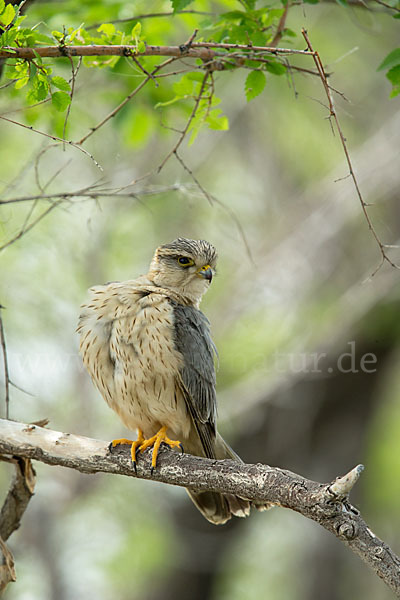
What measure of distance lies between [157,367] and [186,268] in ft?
2.57

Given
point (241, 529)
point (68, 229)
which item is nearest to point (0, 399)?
point (68, 229)

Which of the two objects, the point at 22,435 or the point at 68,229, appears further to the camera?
the point at 68,229

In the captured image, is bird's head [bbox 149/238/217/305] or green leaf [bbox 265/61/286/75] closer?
green leaf [bbox 265/61/286/75]

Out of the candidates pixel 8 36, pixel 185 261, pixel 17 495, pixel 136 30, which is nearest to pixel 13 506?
pixel 17 495

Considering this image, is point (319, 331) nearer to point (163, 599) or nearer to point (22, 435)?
point (163, 599)

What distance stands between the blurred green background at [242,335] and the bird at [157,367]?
273 cm

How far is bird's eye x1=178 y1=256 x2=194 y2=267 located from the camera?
4.31 meters

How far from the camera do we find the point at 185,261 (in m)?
4.32

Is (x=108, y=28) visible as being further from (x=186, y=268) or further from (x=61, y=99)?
(x=186, y=268)

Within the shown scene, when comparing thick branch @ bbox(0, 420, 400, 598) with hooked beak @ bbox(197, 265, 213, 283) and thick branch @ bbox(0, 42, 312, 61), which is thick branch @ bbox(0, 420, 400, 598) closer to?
hooked beak @ bbox(197, 265, 213, 283)

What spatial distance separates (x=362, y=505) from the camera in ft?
27.8

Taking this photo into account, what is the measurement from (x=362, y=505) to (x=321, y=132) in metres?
5.89

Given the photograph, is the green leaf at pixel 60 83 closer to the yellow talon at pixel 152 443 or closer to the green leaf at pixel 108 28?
the green leaf at pixel 108 28

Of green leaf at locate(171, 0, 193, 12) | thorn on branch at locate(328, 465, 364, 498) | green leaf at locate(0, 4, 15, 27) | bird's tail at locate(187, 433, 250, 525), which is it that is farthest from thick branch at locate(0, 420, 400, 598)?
green leaf at locate(171, 0, 193, 12)
